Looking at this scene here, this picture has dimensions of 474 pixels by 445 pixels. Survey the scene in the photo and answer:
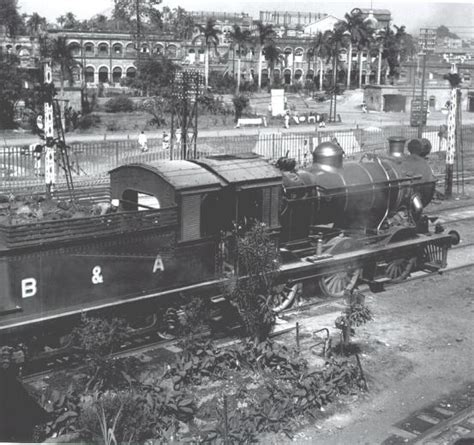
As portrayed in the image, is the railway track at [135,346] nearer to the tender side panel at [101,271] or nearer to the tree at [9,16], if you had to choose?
Result: the tender side panel at [101,271]

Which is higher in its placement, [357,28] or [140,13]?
[140,13]

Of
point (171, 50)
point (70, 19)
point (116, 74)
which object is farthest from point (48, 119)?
point (70, 19)

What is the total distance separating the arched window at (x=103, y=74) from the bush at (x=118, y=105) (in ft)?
81.7

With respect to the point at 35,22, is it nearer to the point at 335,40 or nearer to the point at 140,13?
the point at 140,13

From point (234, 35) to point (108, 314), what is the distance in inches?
2756

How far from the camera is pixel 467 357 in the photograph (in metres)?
11.5

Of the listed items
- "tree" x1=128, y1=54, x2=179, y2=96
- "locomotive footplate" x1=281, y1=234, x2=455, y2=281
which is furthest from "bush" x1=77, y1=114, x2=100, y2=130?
"locomotive footplate" x1=281, y1=234, x2=455, y2=281

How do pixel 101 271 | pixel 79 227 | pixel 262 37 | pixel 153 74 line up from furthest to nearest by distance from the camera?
pixel 262 37
pixel 153 74
pixel 101 271
pixel 79 227

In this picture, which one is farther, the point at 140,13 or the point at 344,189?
the point at 140,13

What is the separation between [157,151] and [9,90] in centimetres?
1707

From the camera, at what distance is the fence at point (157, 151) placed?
88.4 feet


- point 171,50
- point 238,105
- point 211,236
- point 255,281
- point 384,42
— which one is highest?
point 384,42

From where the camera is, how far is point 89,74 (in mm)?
80062

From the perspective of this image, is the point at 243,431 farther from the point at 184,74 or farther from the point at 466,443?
the point at 184,74
